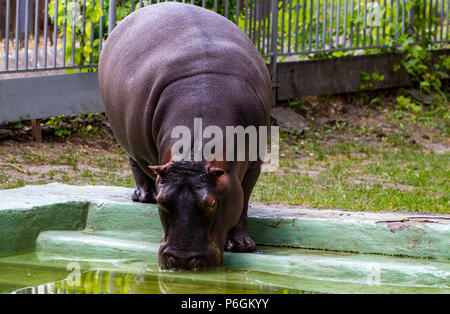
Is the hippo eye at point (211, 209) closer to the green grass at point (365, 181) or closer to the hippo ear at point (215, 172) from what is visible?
the hippo ear at point (215, 172)

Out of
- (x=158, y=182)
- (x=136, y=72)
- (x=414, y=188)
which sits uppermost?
(x=136, y=72)

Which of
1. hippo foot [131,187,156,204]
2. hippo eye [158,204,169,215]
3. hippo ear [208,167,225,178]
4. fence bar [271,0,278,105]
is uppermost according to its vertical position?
fence bar [271,0,278,105]

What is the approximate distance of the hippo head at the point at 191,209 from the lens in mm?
3922

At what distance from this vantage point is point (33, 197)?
5.32 metres

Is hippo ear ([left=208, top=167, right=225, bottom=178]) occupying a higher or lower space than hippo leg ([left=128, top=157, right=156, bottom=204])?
higher

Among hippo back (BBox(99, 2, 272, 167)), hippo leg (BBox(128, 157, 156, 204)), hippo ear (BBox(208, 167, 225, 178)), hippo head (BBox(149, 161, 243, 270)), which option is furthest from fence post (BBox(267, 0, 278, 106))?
hippo ear (BBox(208, 167, 225, 178))

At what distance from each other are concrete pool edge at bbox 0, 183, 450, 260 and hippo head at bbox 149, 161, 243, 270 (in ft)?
3.08

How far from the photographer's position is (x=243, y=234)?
479cm

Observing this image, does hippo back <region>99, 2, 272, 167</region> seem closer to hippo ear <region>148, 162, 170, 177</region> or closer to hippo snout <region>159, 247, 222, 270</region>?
hippo ear <region>148, 162, 170, 177</region>

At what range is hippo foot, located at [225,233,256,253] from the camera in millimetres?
4730

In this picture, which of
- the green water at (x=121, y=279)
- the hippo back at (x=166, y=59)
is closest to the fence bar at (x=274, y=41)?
the hippo back at (x=166, y=59)
